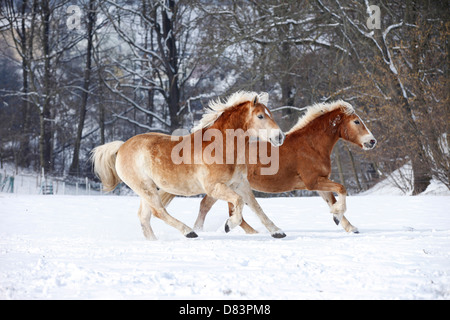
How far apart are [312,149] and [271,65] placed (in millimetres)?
11047

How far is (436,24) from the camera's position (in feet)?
48.4

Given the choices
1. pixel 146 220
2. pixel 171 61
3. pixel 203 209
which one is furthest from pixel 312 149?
pixel 171 61

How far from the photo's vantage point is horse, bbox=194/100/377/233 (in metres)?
6.87

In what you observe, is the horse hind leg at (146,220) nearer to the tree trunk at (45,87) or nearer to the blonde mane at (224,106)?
the blonde mane at (224,106)

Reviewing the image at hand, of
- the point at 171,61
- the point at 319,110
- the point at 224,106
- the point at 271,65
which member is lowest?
the point at 224,106

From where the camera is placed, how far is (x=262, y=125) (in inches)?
232

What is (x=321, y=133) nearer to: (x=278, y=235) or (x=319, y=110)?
(x=319, y=110)

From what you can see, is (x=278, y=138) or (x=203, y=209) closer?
(x=278, y=138)

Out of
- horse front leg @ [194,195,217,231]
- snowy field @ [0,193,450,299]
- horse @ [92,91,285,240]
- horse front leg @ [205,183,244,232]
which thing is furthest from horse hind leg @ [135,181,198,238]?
horse front leg @ [194,195,217,231]

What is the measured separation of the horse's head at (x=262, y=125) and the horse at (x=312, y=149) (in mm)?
1103

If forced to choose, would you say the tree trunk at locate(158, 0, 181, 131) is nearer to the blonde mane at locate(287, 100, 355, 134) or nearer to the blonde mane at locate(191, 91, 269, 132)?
the blonde mane at locate(287, 100, 355, 134)

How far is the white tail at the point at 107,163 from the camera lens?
22.4 feet

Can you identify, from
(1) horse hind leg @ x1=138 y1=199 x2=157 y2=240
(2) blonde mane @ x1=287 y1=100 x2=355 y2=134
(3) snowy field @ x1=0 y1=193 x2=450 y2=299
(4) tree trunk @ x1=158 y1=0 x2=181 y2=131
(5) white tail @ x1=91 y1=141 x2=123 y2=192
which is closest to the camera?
(3) snowy field @ x1=0 y1=193 x2=450 y2=299

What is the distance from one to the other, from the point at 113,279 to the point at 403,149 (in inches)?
441
